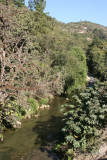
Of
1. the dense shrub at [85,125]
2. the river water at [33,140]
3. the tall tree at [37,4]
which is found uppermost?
the tall tree at [37,4]

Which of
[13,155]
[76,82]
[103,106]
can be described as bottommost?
[13,155]

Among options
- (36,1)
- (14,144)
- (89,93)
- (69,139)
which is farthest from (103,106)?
(36,1)

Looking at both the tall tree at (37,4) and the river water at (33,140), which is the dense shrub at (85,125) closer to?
the river water at (33,140)

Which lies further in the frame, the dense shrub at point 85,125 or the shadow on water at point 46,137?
the shadow on water at point 46,137

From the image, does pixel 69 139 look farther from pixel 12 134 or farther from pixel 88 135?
pixel 12 134

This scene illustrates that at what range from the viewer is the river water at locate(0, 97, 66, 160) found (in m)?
9.51

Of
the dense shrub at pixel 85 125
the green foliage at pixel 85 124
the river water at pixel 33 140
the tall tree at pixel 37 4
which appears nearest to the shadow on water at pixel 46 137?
the river water at pixel 33 140

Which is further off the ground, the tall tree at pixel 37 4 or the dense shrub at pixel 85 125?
the tall tree at pixel 37 4

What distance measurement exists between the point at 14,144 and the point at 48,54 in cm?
2022

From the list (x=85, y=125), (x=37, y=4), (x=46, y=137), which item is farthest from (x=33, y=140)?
(x=37, y=4)

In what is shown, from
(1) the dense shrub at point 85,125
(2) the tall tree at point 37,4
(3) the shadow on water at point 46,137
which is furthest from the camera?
(2) the tall tree at point 37,4

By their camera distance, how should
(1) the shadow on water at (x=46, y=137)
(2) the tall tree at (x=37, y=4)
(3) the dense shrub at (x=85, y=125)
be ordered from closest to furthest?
(3) the dense shrub at (x=85, y=125) → (1) the shadow on water at (x=46, y=137) → (2) the tall tree at (x=37, y=4)

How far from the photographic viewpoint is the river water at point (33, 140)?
9.51m

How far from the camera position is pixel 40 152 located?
9.77m
